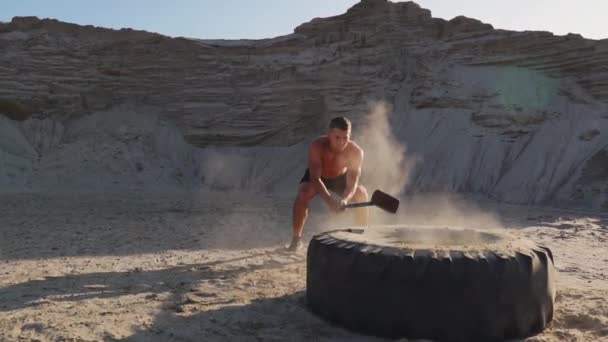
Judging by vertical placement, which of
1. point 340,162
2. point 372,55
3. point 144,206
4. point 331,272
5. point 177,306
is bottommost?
point 144,206

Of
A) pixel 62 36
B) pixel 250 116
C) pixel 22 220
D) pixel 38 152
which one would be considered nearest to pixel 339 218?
pixel 22 220

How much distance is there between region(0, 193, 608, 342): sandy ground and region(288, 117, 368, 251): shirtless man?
56 centimetres

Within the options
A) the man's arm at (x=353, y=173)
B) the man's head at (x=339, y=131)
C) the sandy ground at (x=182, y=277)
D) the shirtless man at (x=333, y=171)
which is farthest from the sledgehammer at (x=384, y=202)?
the sandy ground at (x=182, y=277)

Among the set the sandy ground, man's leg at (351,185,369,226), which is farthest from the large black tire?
man's leg at (351,185,369,226)

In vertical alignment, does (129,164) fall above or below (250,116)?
below

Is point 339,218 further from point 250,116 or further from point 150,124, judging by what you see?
point 150,124

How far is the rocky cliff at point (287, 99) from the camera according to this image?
41.4ft

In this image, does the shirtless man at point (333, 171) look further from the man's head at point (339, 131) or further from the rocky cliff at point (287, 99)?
the rocky cliff at point (287, 99)

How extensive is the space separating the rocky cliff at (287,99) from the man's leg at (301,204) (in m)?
7.35

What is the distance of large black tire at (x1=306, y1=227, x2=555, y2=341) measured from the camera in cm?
267

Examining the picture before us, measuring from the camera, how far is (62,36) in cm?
1623

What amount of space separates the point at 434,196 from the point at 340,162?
22.2 ft

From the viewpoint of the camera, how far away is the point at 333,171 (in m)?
5.23

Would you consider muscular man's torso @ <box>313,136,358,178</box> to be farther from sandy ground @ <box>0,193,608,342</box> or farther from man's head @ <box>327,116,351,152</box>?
sandy ground @ <box>0,193,608,342</box>
